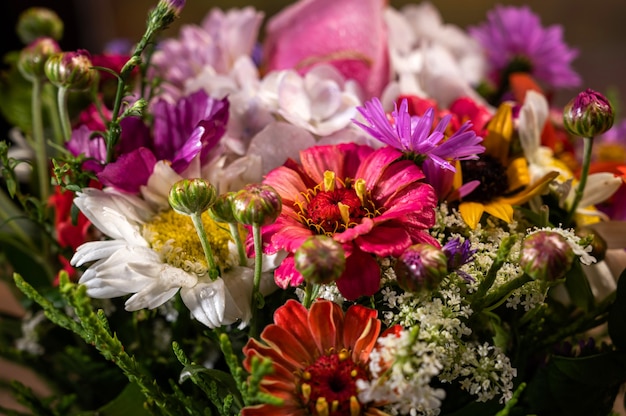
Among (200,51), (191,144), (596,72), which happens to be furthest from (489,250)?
(596,72)

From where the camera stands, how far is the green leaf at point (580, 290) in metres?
0.42

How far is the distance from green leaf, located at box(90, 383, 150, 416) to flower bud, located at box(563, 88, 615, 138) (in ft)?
0.99

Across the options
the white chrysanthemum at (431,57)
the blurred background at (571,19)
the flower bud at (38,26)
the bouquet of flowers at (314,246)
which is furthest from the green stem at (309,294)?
the blurred background at (571,19)

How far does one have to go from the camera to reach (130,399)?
42cm

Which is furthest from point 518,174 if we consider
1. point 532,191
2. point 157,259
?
point 157,259

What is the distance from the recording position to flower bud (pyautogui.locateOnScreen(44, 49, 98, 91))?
40 cm

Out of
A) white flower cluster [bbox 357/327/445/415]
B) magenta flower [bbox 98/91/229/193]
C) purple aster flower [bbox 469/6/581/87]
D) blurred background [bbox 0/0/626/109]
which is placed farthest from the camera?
blurred background [bbox 0/0/626/109]

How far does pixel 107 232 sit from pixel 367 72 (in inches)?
10.8

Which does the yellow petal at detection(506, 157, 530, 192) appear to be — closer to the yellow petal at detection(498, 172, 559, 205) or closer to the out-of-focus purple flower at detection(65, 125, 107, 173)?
the yellow petal at detection(498, 172, 559, 205)

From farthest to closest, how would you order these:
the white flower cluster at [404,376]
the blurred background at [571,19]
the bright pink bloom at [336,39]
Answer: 1. the blurred background at [571,19]
2. the bright pink bloom at [336,39]
3. the white flower cluster at [404,376]

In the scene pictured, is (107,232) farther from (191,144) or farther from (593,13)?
(593,13)

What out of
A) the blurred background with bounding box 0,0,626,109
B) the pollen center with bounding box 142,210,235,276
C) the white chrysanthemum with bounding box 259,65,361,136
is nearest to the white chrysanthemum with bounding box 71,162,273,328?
the pollen center with bounding box 142,210,235,276

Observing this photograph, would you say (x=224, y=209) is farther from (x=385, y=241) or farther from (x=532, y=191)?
(x=532, y=191)

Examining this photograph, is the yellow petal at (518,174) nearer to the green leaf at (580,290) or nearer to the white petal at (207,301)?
the green leaf at (580,290)
